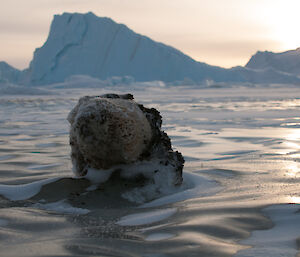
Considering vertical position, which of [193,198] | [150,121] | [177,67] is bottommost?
[193,198]

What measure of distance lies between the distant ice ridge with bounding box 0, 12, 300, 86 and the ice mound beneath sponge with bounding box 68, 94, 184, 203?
3805 cm

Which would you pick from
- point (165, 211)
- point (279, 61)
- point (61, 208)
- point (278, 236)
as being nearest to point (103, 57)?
point (279, 61)

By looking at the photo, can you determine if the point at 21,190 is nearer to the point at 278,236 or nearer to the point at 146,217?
the point at 146,217

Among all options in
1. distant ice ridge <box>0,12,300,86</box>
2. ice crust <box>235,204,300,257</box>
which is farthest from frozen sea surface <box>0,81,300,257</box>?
distant ice ridge <box>0,12,300,86</box>

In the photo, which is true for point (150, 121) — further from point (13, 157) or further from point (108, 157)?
point (13, 157)

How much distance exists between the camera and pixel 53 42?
39906 mm

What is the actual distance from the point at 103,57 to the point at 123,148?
135ft

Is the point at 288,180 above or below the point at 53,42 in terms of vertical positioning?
below

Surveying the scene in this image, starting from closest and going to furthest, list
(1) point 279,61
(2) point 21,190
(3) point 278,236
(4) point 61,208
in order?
(3) point 278,236 → (4) point 61,208 → (2) point 21,190 → (1) point 279,61

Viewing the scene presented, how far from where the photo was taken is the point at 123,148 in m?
2.10

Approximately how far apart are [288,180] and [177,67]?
40.5m

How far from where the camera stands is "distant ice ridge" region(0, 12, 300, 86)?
39.4m

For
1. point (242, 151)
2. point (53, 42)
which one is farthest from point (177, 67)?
point (242, 151)

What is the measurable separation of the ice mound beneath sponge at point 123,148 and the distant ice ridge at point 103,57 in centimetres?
3805
